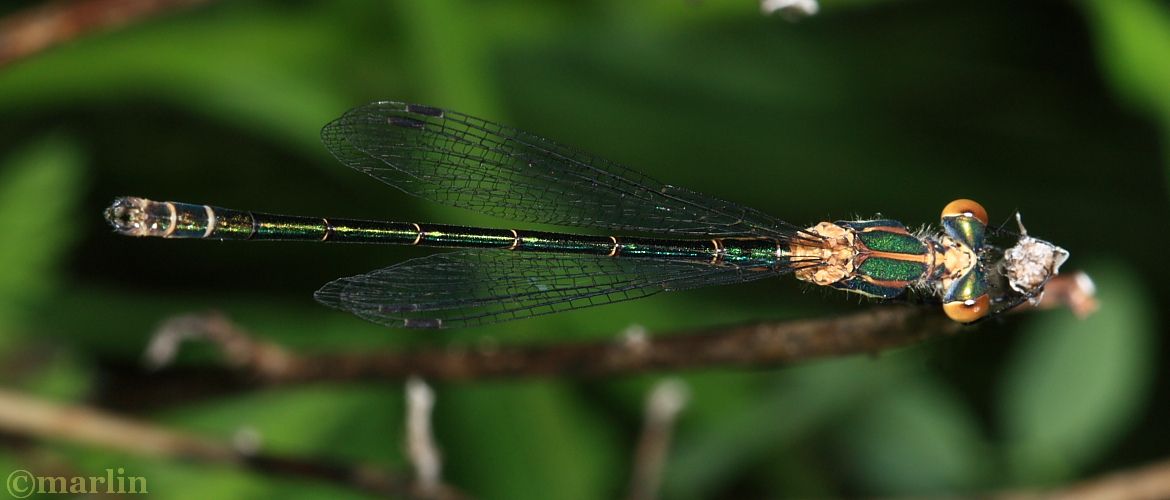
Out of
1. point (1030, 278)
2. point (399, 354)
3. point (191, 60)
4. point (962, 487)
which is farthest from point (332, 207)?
point (1030, 278)

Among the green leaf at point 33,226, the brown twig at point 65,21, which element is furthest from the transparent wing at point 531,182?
the green leaf at point 33,226

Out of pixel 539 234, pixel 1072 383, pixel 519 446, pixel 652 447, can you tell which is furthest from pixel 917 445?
pixel 539 234

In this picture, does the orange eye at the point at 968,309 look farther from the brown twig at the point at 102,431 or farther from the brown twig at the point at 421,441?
the brown twig at the point at 102,431

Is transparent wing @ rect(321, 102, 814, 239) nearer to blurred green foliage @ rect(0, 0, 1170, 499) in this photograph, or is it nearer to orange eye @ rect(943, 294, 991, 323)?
blurred green foliage @ rect(0, 0, 1170, 499)

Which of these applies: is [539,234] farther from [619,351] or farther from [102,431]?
[102,431]

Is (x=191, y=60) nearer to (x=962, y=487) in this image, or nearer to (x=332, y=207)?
(x=332, y=207)

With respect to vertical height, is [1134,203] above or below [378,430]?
above

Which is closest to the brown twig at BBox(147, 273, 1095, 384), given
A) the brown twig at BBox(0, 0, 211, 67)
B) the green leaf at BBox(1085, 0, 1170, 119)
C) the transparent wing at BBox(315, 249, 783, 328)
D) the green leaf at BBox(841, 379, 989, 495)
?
the transparent wing at BBox(315, 249, 783, 328)
